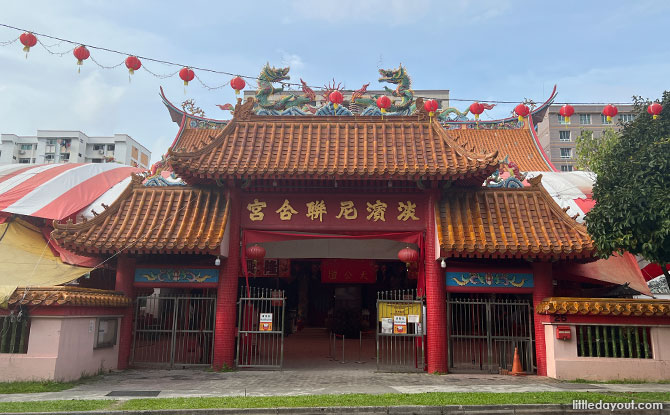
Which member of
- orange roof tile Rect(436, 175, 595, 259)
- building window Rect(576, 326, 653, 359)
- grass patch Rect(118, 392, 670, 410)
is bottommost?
grass patch Rect(118, 392, 670, 410)

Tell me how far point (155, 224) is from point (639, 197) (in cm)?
1112

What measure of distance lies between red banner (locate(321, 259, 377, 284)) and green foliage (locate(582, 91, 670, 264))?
36.4 feet

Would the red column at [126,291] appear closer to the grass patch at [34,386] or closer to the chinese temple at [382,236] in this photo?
the chinese temple at [382,236]

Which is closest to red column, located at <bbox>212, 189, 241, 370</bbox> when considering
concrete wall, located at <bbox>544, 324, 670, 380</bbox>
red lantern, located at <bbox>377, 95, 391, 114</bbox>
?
red lantern, located at <bbox>377, 95, 391, 114</bbox>

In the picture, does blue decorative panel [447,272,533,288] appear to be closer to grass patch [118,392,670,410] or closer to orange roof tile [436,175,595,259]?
orange roof tile [436,175,595,259]

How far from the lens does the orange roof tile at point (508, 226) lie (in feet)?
38.1

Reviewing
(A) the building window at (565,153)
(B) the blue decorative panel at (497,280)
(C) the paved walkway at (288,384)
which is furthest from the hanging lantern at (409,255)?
(A) the building window at (565,153)

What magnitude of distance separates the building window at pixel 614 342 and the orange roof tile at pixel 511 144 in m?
13.9

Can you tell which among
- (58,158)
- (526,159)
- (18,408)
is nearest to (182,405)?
(18,408)

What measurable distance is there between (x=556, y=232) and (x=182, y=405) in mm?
9180

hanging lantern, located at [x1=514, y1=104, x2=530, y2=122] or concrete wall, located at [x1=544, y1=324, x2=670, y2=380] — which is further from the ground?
hanging lantern, located at [x1=514, y1=104, x2=530, y2=122]

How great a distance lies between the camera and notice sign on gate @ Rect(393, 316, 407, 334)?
1255cm

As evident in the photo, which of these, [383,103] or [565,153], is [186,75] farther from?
[565,153]

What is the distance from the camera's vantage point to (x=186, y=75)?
49.9 ft
